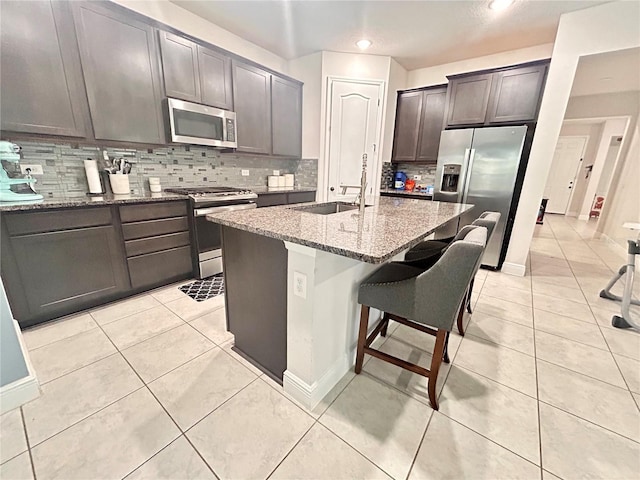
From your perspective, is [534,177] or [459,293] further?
[534,177]

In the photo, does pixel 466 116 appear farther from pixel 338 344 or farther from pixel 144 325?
pixel 144 325

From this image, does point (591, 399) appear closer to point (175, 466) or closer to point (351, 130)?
point (175, 466)

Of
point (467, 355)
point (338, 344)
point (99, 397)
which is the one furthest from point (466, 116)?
point (99, 397)

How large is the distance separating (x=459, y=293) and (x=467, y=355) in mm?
900

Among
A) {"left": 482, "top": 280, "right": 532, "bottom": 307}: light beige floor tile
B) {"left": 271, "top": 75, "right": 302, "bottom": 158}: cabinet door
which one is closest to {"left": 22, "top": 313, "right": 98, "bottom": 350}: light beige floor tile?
{"left": 271, "top": 75, "right": 302, "bottom": 158}: cabinet door

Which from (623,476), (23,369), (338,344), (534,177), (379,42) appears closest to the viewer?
(623,476)

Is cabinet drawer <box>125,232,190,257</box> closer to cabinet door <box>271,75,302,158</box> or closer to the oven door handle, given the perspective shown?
the oven door handle

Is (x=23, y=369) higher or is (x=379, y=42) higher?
(x=379, y=42)

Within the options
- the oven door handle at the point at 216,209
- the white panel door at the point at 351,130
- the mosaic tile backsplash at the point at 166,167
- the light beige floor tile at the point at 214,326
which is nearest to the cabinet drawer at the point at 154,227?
the oven door handle at the point at 216,209

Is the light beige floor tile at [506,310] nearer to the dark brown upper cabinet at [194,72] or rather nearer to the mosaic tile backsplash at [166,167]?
the mosaic tile backsplash at [166,167]

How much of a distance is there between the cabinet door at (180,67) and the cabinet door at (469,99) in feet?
10.2

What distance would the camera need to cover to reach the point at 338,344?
151cm

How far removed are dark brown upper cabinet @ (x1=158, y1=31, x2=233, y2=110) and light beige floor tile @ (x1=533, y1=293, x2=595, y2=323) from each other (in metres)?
3.90

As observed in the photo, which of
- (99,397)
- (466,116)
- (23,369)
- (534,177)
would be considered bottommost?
(99,397)
